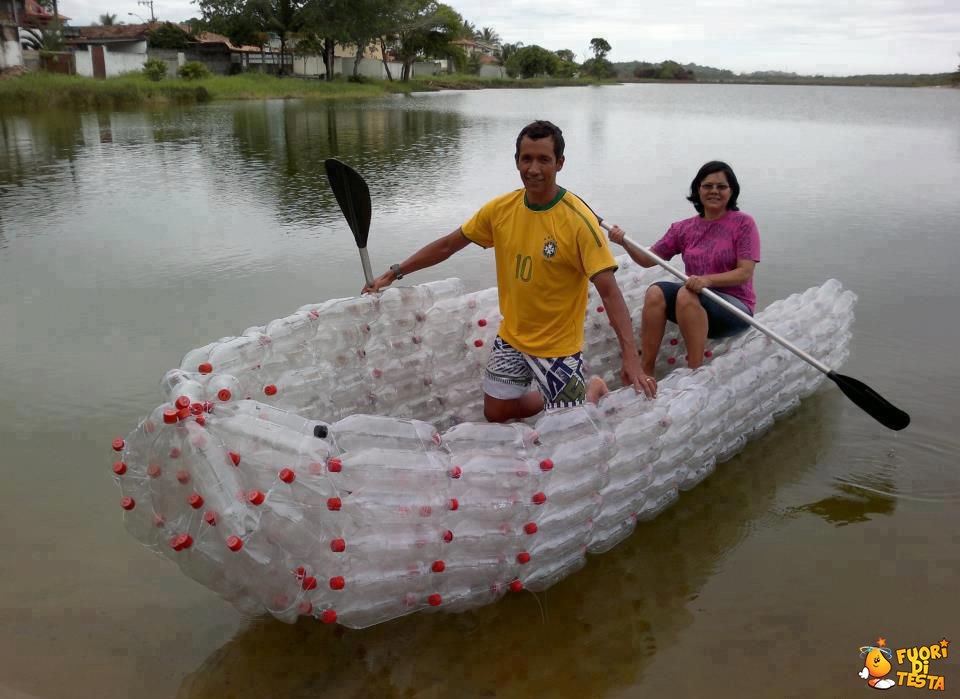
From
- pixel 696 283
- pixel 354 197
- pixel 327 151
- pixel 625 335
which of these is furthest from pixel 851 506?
pixel 327 151

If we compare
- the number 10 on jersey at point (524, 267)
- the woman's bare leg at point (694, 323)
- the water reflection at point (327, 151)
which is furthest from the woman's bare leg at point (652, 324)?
the water reflection at point (327, 151)

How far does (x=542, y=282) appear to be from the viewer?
342 centimetres

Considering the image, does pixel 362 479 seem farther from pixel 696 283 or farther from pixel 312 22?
pixel 312 22

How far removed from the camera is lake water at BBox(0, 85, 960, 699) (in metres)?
2.96

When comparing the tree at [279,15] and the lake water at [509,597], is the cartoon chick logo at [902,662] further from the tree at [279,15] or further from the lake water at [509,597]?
the tree at [279,15]

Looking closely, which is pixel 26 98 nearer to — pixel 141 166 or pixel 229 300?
pixel 141 166

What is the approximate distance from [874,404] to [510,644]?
2467mm

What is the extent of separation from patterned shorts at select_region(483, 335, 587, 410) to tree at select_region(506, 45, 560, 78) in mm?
96296

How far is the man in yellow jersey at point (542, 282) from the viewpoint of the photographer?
3.26 metres

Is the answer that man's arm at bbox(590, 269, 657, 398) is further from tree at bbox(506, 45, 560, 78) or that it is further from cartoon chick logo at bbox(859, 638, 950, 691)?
tree at bbox(506, 45, 560, 78)

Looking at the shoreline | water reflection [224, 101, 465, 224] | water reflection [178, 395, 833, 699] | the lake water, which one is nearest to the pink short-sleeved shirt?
the lake water

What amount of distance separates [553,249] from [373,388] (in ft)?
4.62

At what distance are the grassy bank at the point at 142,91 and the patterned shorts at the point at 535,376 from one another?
2600 cm

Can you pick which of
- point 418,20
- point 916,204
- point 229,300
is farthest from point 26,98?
point 418,20
